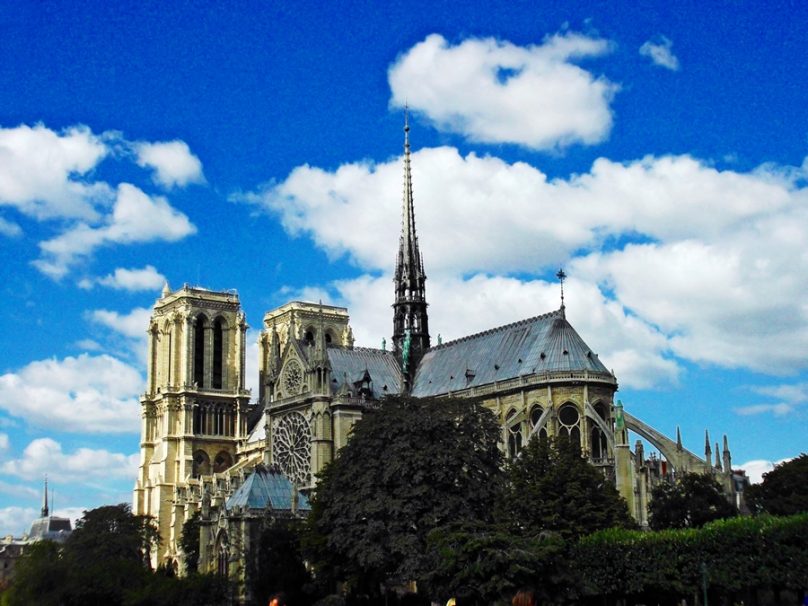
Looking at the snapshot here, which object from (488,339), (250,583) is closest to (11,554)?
(488,339)

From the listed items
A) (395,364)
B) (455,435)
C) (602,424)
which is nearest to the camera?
(455,435)

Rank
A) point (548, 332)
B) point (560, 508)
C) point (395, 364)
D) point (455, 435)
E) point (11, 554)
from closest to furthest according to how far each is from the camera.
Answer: point (560, 508) < point (455, 435) < point (548, 332) < point (395, 364) < point (11, 554)

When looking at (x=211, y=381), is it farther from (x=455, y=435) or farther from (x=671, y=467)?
(x=455, y=435)

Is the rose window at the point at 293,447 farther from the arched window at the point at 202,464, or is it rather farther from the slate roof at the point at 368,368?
the arched window at the point at 202,464

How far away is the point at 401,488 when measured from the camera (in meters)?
66.9

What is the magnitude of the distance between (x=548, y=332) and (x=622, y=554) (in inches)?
1417

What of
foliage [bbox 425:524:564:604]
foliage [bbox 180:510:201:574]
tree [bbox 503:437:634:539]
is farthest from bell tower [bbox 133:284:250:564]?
foliage [bbox 425:524:564:604]

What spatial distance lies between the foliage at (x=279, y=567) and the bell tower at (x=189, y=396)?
57836 mm

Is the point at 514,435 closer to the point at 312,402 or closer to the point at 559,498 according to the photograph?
the point at 312,402

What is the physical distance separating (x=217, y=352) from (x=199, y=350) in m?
2.40

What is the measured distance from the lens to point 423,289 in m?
110

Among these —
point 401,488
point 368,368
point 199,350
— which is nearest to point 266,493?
point 401,488

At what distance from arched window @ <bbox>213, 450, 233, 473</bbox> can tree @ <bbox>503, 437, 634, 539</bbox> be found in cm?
7462

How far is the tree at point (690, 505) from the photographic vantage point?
77562mm
